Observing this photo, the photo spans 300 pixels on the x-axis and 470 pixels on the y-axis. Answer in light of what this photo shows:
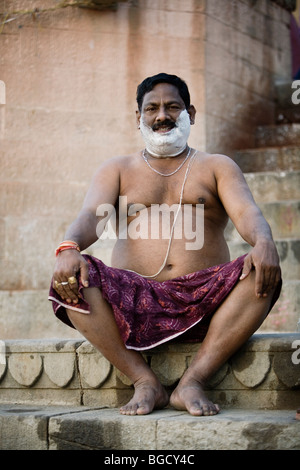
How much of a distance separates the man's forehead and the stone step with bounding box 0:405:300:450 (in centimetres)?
168

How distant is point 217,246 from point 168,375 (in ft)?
2.50

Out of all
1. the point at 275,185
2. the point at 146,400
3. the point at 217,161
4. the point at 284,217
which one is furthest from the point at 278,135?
the point at 146,400

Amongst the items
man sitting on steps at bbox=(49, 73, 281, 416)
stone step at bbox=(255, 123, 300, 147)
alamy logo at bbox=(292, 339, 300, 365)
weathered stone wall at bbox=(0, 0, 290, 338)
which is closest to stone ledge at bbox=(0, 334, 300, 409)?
alamy logo at bbox=(292, 339, 300, 365)

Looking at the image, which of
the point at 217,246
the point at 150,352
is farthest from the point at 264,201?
the point at 150,352

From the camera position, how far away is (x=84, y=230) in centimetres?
381

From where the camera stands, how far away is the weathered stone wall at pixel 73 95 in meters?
6.98

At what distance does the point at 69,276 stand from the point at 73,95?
404cm

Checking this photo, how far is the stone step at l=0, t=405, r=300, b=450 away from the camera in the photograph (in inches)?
113

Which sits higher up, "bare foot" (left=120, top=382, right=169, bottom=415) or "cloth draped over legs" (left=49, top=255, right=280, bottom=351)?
"cloth draped over legs" (left=49, top=255, right=280, bottom=351)

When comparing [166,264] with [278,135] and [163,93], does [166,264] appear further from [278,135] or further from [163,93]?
[278,135]

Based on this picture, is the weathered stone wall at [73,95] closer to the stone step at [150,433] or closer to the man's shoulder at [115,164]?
the man's shoulder at [115,164]

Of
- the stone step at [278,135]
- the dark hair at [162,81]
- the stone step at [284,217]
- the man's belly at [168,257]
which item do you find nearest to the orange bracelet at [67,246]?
the man's belly at [168,257]

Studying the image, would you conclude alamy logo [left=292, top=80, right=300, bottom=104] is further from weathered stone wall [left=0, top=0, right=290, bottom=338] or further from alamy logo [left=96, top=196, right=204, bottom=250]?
alamy logo [left=96, top=196, right=204, bottom=250]

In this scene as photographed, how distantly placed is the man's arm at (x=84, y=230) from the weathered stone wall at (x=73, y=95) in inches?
111
